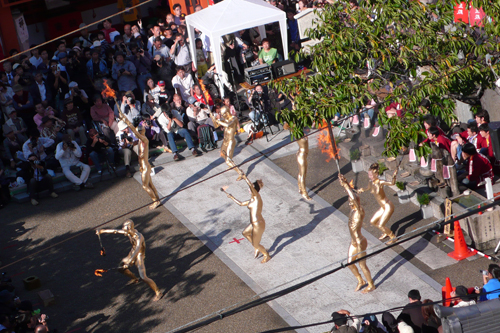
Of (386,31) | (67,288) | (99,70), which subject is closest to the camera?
(386,31)

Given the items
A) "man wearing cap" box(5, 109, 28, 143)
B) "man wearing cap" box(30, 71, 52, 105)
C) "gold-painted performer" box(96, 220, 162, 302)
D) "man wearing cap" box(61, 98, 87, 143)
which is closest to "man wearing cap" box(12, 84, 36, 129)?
"man wearing cap" box(30, 71, 52, 105)

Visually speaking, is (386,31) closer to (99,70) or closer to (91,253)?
(91,253)

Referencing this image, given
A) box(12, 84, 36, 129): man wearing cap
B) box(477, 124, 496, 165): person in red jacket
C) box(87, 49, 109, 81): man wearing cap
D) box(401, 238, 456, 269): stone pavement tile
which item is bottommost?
box(401, 238, 456, 269): stone pavement tile

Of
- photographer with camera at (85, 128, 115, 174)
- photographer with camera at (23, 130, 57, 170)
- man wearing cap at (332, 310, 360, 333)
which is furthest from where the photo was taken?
photographer with camera at (85, 128, 115, 174)

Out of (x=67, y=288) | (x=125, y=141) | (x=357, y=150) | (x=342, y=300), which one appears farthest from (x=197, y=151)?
(x=342, y=300)

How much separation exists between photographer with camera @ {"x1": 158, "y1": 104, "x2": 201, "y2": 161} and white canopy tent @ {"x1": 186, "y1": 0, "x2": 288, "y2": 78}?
2155 millimetres

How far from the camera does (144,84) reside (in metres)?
18.4

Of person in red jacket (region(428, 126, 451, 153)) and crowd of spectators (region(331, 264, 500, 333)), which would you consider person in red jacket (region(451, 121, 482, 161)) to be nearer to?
person in red jacket (region(428, 126, 451, 153))

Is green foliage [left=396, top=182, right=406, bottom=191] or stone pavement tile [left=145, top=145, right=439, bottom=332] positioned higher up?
green foliage [left=396, top=182, right=406, bottom=191]

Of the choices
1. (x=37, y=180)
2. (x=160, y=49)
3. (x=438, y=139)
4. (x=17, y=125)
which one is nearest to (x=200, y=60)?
(x=160, y=49)

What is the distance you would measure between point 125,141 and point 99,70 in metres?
2.88

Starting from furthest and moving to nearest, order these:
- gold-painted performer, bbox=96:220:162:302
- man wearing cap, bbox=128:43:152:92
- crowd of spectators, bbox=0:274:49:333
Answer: man wearing cap, bbox=128:43:152:92 < gold-painted performer, bbox=96:220:162:302 < crowd of spectators, bbox=0:274:49:333

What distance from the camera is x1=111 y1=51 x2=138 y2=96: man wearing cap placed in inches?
712

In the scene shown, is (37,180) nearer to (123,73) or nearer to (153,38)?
Result: (123,73)
